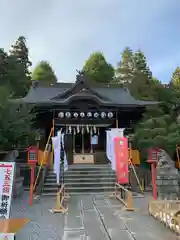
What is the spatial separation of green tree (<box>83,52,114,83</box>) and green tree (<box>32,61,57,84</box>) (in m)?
5.32

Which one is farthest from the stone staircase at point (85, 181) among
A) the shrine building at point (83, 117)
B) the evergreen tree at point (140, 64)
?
the evergreen tree at point (140, 64)

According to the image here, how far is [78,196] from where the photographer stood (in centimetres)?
1019

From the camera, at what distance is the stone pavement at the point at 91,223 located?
5164 millimetres

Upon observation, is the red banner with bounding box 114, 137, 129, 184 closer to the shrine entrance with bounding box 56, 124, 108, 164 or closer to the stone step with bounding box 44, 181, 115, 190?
the stone step with bounding box 44, 181, 115, 190

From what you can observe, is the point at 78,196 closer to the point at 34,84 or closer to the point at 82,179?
the point at 82,179

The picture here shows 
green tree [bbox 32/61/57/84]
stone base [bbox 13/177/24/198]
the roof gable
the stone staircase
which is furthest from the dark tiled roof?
green tree [bbox 32/61/57/84]

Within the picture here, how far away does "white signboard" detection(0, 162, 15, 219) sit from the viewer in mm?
4652

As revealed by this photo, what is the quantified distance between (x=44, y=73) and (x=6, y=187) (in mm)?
31312

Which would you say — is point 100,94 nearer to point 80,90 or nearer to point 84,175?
point 80,90

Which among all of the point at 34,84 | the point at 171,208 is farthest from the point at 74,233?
the point at 34,84

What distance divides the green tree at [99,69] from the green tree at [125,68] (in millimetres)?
1681

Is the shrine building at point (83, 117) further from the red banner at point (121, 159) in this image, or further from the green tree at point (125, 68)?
the green tree at point (125, 68)

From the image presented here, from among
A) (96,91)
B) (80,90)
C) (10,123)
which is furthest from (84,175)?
(96,91)

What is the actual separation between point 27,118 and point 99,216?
5333mm
